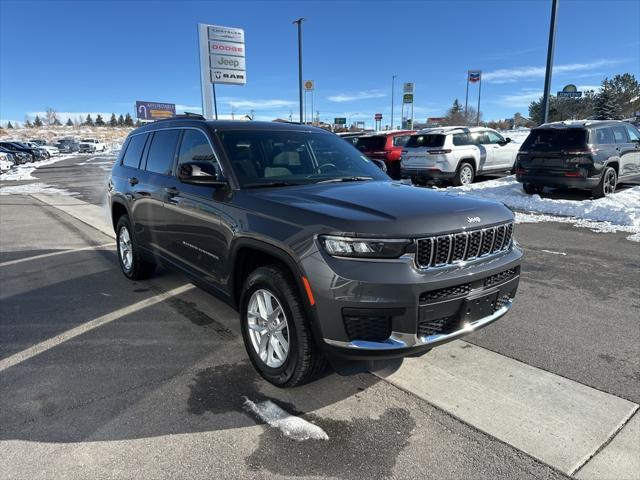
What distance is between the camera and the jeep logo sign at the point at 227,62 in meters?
21.5

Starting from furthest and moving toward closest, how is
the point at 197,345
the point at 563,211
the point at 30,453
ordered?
1. the point at 563,211
2. the point at 197,345
3. the point at 30,453

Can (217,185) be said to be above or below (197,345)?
above

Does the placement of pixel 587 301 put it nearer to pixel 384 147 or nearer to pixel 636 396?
pixel 636 396

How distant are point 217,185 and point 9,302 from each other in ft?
10.4

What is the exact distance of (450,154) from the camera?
13.3 meters

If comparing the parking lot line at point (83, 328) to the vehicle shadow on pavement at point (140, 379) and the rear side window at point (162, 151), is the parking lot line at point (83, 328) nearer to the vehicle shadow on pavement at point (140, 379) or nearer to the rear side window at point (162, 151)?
the vehicle shadow on pavement at point (140, 379)

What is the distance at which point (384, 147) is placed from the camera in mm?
16234

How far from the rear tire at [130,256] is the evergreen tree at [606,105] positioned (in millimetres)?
74462

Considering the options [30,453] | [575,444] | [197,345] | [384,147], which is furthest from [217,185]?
[384,147]

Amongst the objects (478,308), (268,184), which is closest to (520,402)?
(478,308)

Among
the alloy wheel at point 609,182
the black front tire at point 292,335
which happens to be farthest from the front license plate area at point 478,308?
the alloy wheel at point 609,182

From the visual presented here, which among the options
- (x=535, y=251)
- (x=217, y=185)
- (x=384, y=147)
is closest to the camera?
(x=217, y=185)

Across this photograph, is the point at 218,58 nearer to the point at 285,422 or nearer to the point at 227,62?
the point at 227,62

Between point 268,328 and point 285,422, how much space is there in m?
0.63
